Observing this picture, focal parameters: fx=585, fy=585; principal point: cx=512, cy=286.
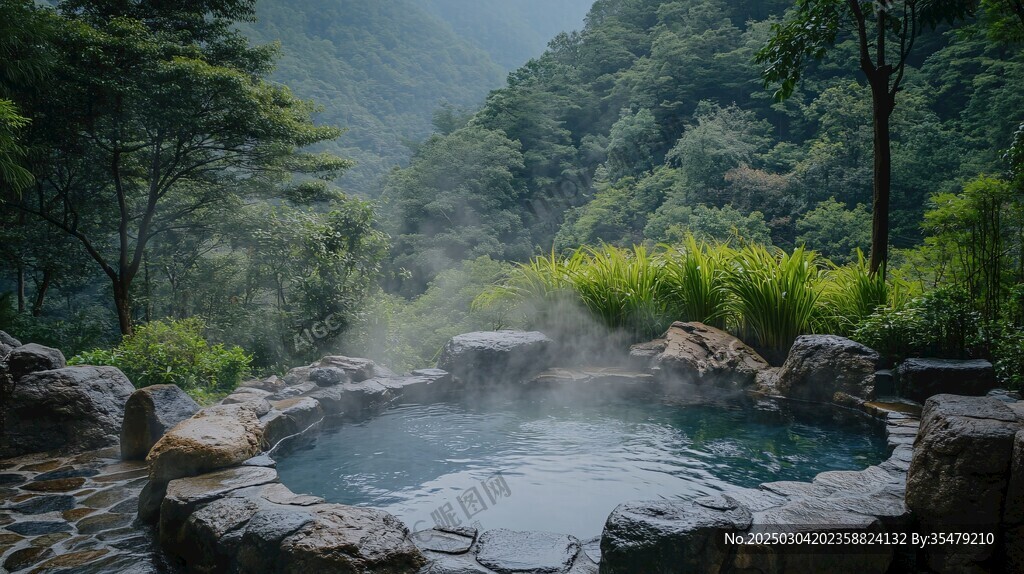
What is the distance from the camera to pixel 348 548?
2.08 m

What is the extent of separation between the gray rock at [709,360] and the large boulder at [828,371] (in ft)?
1.12

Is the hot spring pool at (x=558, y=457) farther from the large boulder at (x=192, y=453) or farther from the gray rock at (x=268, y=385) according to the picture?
the gray rock at (x=268, y=385)

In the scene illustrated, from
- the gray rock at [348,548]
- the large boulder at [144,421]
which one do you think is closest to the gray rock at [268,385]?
the large boulder at [144,421]

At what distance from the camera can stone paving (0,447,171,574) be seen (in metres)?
2.38

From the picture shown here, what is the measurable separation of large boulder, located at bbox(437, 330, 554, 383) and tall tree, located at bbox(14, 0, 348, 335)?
415cm

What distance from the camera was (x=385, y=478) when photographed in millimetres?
3336

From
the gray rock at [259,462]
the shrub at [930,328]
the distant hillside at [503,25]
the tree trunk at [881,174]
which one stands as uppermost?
the distant hillside at [503,25]

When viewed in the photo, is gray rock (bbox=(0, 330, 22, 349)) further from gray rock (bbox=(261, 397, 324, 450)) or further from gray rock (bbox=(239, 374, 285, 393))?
gray rock (bbox=(261, 397, 324, 450))

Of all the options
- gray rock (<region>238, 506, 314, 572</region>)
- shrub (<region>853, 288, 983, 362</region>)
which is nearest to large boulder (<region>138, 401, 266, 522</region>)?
gray rock (<region>238, 506, 314, 572</region>)

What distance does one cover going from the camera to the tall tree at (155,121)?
6699 mm

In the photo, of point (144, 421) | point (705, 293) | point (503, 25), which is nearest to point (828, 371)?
point (705, 293)

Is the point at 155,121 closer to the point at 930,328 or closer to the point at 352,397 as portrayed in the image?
the point at 352,397

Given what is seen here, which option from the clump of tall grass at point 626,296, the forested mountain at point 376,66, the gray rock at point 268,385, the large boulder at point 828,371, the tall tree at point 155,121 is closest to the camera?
the large boulder at point 828,371

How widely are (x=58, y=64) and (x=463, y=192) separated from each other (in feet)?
35.8
